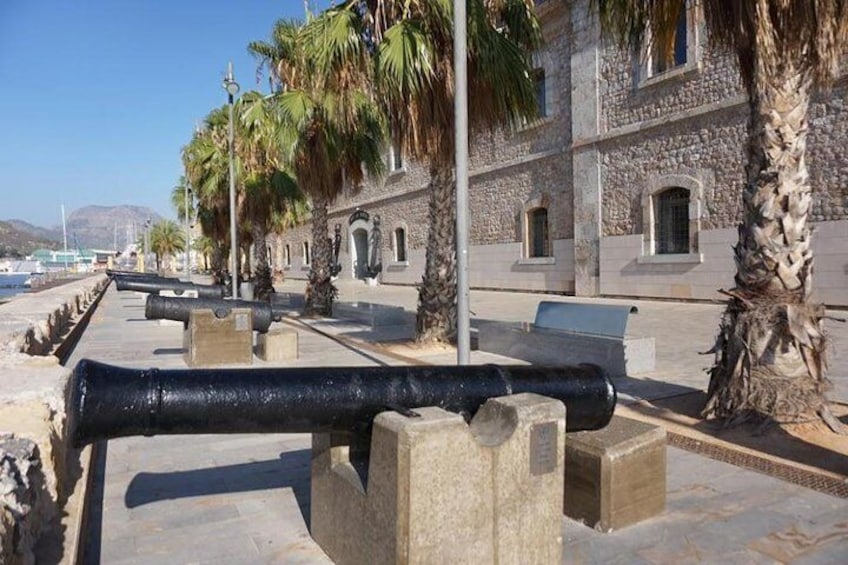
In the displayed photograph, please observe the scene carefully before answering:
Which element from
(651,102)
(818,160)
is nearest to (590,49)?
(651,102)

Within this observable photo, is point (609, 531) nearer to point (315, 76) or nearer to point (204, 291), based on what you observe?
point (315, 76)

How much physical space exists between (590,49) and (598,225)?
5.61 metres

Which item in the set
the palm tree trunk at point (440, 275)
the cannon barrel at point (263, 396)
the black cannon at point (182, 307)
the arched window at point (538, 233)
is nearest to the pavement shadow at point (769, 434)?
the cannon barrel at point (263, 396)

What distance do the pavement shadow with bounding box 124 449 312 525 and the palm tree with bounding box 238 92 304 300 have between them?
15.7 m

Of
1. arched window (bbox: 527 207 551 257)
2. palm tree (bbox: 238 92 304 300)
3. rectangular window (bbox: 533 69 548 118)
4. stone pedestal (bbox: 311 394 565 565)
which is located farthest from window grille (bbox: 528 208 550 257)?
stone pedestal (bbox: 311 394 565 565)

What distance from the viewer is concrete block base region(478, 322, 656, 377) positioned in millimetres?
8195

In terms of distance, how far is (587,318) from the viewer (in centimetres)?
887

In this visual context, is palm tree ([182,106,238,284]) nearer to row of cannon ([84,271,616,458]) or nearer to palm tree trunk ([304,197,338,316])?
palm tree trunk ([304,197,338,316])

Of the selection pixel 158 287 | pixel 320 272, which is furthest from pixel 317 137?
pixel 158 287

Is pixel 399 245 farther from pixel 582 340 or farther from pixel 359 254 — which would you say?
pixel 582 340

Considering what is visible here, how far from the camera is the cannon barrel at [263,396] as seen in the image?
2.75 metres

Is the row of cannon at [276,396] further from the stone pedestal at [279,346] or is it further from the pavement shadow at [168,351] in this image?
the pavement shadow at [168,351]

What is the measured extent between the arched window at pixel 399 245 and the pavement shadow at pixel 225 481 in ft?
98.0

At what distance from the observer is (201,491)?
14.5 ft
